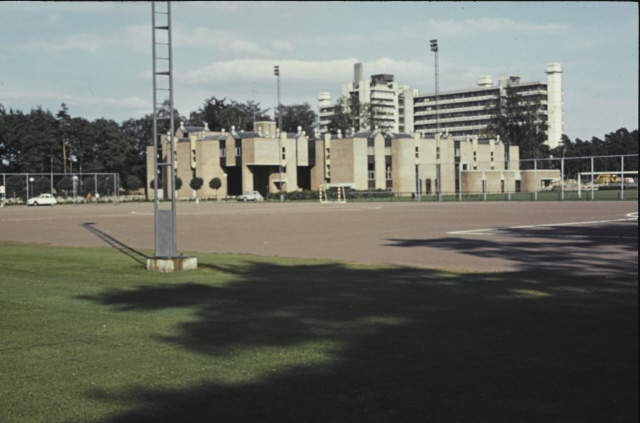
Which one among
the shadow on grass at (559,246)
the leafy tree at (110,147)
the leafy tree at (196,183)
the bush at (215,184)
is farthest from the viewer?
the leafy tree at (110,147)

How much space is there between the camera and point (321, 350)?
664cm

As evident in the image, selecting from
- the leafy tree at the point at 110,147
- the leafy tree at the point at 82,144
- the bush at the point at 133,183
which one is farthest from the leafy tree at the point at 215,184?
the leafy tree at the point at 110,147

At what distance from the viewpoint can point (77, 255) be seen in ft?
55.0

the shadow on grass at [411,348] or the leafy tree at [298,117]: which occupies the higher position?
the leafy tree at [298,117]

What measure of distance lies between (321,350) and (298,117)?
143 metres

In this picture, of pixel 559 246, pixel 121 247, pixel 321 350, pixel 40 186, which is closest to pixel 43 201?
pixel 40 186

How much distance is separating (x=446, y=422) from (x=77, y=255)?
1382 centimetres

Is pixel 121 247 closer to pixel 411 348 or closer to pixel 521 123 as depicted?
pixel 411 348

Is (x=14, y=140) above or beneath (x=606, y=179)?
above

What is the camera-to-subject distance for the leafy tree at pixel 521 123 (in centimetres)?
12594

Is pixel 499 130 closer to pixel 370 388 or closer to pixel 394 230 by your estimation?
pixel 394 230

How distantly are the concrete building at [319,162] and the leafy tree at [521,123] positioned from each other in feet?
71.8

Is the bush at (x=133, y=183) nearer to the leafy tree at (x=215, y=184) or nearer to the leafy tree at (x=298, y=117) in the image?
the leafy tree at (x=215, y=184)

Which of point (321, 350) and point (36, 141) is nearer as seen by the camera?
point (321, 350)
